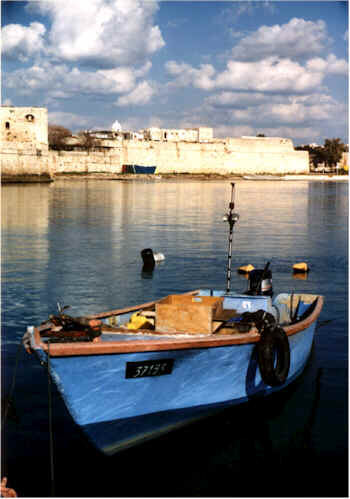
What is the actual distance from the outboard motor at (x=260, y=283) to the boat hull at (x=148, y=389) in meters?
3.91

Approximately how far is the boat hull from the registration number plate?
25mm

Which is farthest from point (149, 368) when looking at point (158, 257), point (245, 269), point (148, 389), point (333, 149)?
point (333, 149)

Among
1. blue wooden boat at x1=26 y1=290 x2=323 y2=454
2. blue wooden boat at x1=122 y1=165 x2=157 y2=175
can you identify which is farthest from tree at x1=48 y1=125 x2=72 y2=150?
blue wooden boat at x1=26 y1=290 x2=323 y2=454

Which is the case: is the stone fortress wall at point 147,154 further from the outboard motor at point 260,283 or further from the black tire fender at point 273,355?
the black tire fender at point 273,355

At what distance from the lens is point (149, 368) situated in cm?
598

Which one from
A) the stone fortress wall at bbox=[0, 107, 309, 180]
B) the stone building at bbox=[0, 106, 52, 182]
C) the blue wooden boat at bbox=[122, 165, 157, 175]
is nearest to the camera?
the stone building at bbox=[0, 106, 52, 182]

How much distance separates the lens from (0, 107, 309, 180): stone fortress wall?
2427 inches

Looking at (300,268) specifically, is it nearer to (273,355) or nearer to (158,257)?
(158,257)

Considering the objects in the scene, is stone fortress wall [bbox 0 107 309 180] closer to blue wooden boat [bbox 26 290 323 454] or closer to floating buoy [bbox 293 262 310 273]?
floating buoy [bbox 293 262 310 273]

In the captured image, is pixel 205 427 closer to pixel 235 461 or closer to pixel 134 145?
Result: pixel 235 461

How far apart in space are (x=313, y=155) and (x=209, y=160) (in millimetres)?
33718

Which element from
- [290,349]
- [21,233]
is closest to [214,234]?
[21,233]

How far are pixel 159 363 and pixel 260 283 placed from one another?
17.2ft

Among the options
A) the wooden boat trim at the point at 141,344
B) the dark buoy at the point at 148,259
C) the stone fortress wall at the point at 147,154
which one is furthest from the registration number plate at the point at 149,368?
the stone fortress wall at the point at 147,154
